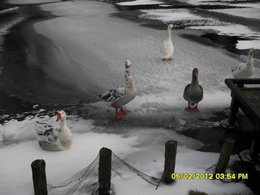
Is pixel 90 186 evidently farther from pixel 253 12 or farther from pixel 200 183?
pixel 253 12

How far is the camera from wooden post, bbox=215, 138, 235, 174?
5113 millimetres

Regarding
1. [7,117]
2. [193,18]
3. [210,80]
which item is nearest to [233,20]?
[193,18]

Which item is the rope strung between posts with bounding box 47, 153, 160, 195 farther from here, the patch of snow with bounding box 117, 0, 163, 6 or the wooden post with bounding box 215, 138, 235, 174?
the patch of snow with bounding box 117, 0, 163, 6

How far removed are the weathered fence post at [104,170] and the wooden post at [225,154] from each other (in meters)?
1.96

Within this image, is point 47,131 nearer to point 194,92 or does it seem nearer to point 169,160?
point 169,160

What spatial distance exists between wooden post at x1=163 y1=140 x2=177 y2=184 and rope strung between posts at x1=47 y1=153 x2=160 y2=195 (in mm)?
214

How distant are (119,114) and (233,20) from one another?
14099mm

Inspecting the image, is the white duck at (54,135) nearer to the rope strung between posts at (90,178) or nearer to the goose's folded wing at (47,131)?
the goose's folded wing at (47,131)

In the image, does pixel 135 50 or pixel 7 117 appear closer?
pixel 7 117

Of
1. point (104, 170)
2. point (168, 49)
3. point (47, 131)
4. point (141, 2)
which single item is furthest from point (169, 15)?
point (104, 170)

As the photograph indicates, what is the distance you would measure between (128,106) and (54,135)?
2759 millimetres

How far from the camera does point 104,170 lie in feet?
16.0

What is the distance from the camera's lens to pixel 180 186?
5465mm
